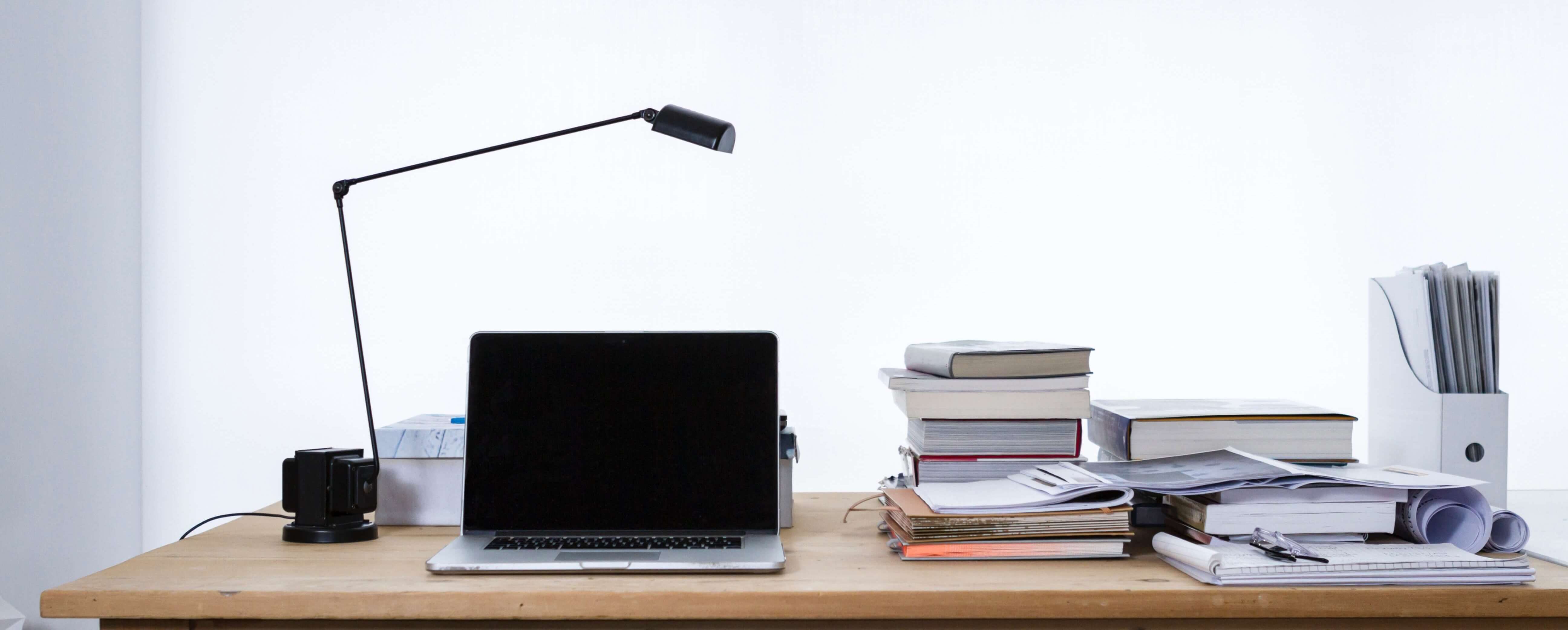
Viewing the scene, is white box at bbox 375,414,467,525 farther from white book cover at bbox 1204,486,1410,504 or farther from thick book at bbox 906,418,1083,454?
white book cover at bbox 1204,486,1410,504

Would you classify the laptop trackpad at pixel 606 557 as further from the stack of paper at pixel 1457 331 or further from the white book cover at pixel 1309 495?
the stack of paper at pixel 1457 331

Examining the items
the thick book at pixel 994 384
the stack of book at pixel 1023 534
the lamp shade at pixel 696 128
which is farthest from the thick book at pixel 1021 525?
the lamp shade at pixel 696 128

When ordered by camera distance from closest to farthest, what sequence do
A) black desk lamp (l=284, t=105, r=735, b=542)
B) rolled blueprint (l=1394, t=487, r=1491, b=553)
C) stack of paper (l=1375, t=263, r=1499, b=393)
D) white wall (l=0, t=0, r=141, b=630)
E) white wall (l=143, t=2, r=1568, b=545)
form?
1. rolled blueprint (l=1394, t=487, r=1491, b=553)
2. black desk lamp (l=284, t=105, r=735, b=542)
3. stack of paper (l=1375, t=263, r=1499, b=393)
4. white wall (l=0, t=0, r=141, b=630)
5. white wall (l=143, t=2, r=1568, b=545)

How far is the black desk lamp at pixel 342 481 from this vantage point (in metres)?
1.03

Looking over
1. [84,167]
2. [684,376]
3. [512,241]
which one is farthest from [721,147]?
[84,167]

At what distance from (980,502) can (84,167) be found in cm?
173

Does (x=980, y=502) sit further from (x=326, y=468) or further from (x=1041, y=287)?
(x=1041, y=287)

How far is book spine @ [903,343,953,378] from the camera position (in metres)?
1.09

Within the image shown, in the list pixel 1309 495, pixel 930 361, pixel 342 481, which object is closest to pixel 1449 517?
pixel 1309 495

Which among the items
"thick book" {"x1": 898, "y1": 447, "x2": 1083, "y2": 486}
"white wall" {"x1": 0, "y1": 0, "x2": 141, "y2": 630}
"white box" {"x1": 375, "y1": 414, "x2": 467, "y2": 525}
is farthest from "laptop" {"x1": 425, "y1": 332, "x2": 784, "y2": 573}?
"white wall" {"x1": 0, "y1": 0, "x2": 141, "y2": 630}

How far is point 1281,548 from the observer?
0.87 meters

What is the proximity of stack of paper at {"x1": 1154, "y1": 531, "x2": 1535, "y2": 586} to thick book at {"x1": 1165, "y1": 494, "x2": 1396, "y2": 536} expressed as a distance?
0.07 metres

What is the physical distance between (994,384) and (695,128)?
0.49m

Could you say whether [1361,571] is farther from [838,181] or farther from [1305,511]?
[838,181]
